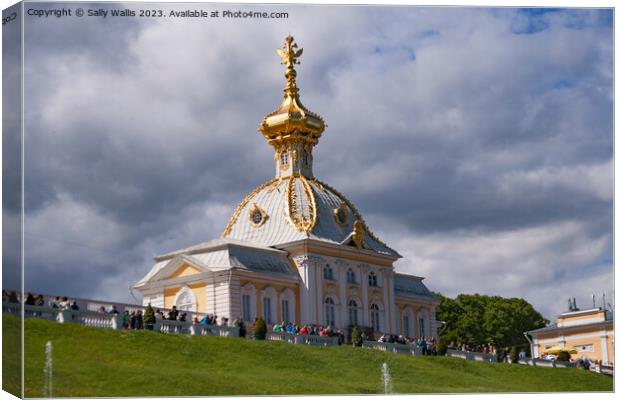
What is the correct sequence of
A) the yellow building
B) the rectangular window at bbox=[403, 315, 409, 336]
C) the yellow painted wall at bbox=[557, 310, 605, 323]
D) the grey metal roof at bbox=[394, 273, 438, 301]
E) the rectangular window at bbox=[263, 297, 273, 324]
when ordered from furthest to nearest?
the rectangular window at bbox=[403, 315, 409, 336], the grey metal roof at bbox=[394, 273, 438, 301], the yellow painted wall at bbox=[557, 310, 605, 323], the yellow building, the rectangular window at bbox=[263, 297, 273, 324]

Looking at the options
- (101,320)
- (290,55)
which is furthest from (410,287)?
(101,320)

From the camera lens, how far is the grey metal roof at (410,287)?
56.4 m

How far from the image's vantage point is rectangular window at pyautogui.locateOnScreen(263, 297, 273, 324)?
50375 mm

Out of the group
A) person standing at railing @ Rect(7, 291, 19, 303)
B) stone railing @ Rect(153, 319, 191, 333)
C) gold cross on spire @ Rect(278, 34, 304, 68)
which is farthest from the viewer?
stone railing @ Rect(153, 319, 191, 333)

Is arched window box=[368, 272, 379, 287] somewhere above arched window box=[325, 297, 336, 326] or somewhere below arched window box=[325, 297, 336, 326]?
above

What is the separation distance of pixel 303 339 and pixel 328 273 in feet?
24.6

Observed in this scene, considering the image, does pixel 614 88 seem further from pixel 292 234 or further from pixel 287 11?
pixel 292 234

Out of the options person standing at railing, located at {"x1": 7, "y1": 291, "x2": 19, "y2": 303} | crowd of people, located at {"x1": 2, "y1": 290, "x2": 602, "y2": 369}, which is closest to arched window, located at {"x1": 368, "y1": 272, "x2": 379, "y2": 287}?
crowd of people, located at {"x1": 2, "y1": 290, "x2": 602, "y2": 369}

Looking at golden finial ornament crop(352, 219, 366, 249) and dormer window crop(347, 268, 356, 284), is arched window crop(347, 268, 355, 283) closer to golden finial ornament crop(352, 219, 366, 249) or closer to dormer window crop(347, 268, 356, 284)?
dormer window crop(347, 268, 356, 284)

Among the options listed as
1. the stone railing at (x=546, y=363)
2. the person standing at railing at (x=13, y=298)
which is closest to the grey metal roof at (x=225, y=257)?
the stone railing at (x=546, y=363)

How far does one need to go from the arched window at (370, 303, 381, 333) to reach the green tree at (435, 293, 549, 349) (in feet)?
11.2

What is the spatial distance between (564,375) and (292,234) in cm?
1144

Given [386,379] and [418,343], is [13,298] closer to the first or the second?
[386,379]

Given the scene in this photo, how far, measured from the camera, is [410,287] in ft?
188
